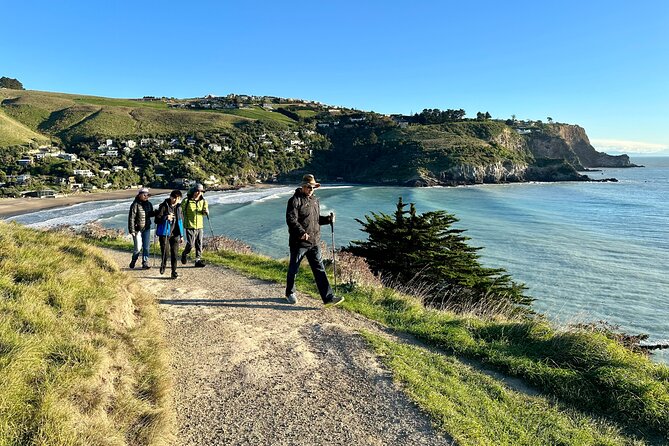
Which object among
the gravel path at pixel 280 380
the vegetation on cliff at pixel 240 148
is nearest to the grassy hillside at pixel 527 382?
the gravel path at pixel 280 380

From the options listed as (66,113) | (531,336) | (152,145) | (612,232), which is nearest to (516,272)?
(531,336)

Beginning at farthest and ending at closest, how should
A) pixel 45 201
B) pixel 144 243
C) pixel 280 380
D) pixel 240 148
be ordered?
pixel 240 148, pixel 45 201, pixel 144 243, pixel 280 380

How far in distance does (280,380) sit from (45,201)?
57.4m

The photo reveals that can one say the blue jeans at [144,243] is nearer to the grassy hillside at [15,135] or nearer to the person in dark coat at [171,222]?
the person in dark coat at [171,222]

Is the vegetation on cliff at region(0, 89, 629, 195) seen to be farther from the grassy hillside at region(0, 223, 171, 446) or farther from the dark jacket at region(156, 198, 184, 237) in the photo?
the grassy hillside at region(0, 223, 171, 446)

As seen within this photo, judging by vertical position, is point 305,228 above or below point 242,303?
above

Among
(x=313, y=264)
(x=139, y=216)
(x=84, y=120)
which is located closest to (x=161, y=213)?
(x=139, y=216)

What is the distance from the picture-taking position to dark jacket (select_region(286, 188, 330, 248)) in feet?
21.5

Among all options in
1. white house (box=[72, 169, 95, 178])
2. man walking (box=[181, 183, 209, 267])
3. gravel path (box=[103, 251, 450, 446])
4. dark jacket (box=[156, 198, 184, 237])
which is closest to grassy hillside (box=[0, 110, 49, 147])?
white house (box=[72, 169, 95, 178])

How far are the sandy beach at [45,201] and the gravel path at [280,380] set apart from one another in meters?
45.1

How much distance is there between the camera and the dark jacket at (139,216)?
952 centimetres

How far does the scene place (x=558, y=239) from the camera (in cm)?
2859

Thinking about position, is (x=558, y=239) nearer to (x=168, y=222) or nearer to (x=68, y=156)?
(x=168, y=222)

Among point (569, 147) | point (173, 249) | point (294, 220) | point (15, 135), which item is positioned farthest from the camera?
point (569, 147)
